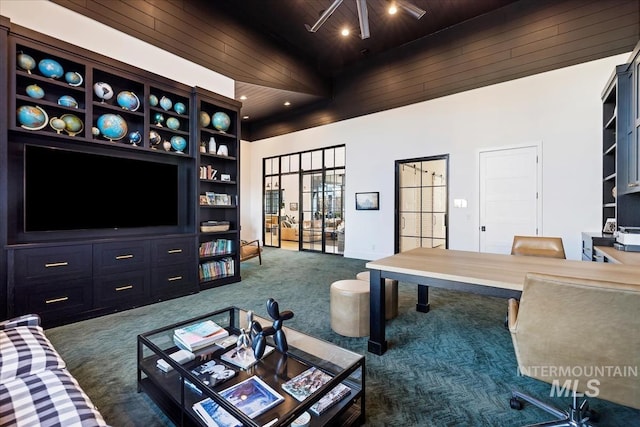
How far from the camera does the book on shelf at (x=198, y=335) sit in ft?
6.00

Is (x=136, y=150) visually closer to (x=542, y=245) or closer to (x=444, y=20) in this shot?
(x=542, y=245)

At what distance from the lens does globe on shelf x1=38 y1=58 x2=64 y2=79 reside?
288 centimetres

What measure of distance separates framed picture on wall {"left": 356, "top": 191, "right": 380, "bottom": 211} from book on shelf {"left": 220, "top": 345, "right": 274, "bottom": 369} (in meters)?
4.85

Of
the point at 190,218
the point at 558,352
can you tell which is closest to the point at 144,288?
the point at 190,218

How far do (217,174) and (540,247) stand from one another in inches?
175

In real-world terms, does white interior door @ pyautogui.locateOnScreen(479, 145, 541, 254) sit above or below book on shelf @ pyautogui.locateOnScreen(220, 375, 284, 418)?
above

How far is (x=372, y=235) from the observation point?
20.9 ft

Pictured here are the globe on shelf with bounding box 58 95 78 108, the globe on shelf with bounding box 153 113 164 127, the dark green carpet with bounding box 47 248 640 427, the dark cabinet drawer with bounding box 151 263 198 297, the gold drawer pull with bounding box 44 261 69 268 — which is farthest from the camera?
the globe on shelf with bounding box 153 113 164 127

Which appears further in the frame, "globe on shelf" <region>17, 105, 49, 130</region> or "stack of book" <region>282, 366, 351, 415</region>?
"globe on shelf" <region>17, 105, 49, 130</region>

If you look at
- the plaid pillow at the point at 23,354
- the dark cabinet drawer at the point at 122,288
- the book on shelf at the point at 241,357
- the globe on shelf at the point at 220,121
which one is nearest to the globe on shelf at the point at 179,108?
the globe on shelf at the point at 220,121

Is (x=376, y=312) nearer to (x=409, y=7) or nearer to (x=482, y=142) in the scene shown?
(x=409, y=7)

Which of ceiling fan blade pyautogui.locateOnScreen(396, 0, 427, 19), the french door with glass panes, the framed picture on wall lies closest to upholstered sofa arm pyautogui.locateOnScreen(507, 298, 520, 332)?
ceiling fan blade pyautogui.locateOnScreen(396, 0, 427, 19)

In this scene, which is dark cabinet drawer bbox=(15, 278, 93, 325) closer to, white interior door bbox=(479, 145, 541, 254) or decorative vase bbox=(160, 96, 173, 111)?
decorative vase bbox=(160, 96, 173, 111)

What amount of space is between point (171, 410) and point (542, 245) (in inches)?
136
